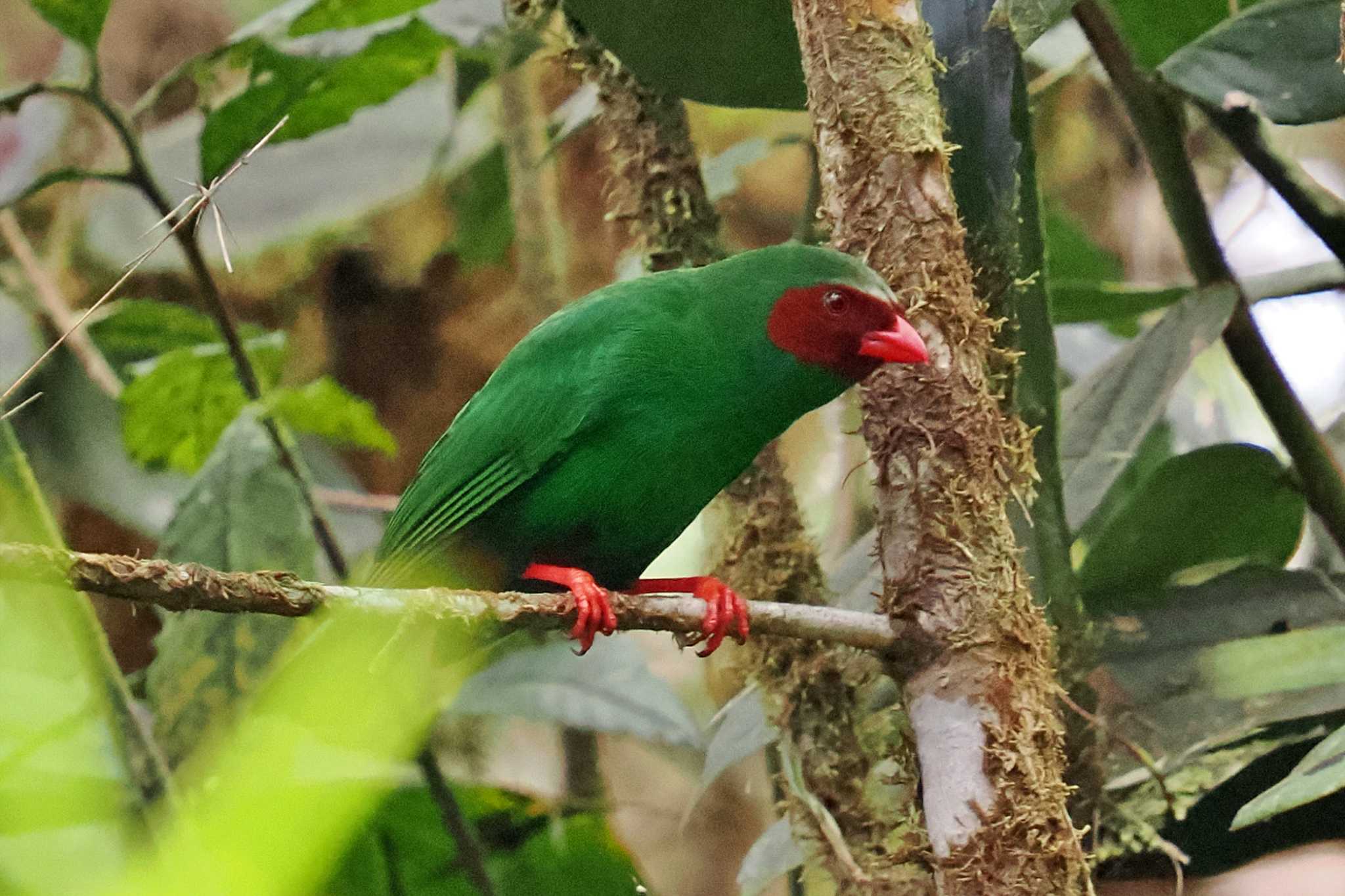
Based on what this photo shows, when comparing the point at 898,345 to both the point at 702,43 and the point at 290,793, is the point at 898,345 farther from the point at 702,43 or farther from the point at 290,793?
the point at 290,793

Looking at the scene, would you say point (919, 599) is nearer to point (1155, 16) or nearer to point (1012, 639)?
point (1012, 639)

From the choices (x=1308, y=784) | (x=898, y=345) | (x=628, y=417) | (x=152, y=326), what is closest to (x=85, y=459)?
(x=152, y=326)

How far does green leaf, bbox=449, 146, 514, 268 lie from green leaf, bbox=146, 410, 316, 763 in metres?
1.50

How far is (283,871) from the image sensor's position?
54cm

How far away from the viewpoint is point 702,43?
2143 millimetres

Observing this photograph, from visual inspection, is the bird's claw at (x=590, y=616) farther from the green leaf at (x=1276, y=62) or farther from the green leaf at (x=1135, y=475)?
the green leaf at (x=1276, y=62)

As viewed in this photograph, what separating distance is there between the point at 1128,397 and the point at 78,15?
2.16 meters

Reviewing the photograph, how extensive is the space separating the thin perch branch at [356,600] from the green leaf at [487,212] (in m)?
2.30

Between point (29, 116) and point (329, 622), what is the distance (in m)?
3.89

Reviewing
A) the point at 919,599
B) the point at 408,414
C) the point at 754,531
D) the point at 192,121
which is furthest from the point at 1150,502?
the point at 192,121

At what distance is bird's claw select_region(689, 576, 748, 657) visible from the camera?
182cm

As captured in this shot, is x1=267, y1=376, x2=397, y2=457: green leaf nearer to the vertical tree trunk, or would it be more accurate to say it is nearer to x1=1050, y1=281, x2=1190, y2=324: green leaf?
the vertical tree trunk

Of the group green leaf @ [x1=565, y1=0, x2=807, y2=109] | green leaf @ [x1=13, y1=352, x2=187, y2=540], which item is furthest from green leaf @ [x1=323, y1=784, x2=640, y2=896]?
green leaf @ [x1=565, y1=0, x2=807, y2=109]

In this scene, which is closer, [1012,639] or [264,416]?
[1012,639]
